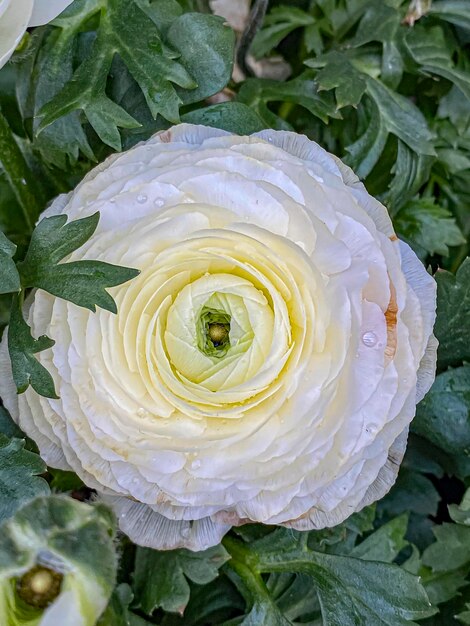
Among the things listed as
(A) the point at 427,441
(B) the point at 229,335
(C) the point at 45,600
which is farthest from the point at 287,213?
(A) the point at 427,441

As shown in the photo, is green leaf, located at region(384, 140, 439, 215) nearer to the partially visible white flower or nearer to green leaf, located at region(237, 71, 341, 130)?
green leaf, located at region(237, 71, 341, 130)

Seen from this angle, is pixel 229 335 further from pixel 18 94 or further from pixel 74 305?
pixel 18 94

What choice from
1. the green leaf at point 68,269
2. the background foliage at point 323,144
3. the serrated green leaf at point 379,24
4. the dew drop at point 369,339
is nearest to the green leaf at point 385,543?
the background foliage at point 323,144

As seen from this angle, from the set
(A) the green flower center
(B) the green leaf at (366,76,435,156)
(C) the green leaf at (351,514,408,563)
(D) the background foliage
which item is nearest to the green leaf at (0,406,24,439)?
(D) the background foliage

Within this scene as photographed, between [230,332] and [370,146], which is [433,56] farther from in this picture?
[230,332]

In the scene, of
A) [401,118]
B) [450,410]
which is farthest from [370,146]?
[450,410]
